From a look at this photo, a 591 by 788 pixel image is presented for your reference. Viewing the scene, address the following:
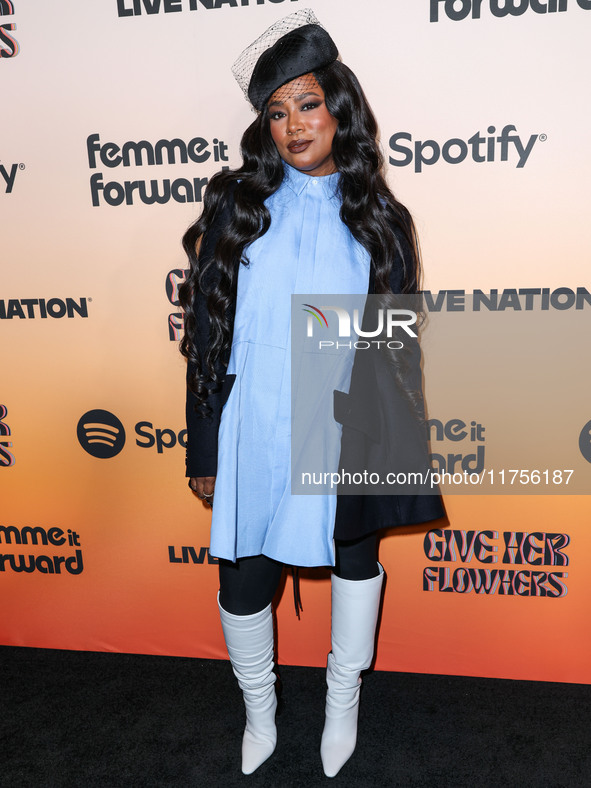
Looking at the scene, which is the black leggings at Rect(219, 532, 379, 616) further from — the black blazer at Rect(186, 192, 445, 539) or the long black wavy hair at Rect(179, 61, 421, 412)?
the long black wavy hair at Rect(179, 61, 421, 412)

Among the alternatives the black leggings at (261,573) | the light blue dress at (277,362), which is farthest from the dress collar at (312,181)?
the black leggings at (261,573)

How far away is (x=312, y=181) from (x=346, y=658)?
3.83 feet

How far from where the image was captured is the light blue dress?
1340 millimetres

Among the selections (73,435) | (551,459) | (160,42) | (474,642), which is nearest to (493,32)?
(160,42)

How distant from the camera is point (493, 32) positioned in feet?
4.72

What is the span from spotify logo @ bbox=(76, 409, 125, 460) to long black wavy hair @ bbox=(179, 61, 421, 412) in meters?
0.54

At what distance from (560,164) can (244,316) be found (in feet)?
2.84

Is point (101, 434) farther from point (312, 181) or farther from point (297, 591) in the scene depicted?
point (312, 181)

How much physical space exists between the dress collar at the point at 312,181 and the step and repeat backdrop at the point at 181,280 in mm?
255

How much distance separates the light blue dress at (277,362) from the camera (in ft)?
4.40

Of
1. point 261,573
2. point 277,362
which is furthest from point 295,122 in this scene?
point 261,573

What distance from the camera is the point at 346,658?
1.56m

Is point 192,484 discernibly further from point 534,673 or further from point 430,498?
point 534,673

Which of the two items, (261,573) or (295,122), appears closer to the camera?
(295,122)
